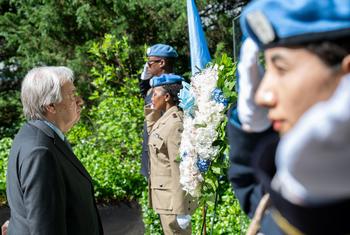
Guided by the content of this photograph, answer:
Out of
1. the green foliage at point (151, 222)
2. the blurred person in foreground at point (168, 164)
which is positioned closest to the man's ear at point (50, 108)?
the blurred person in foreground at point (168, 164)

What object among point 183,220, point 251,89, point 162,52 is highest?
point 251,89

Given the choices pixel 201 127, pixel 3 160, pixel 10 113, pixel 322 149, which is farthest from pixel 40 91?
Answer: pixel 10 113

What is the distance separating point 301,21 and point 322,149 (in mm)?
237

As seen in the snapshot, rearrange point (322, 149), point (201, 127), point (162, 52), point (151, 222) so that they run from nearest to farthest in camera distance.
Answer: point (322, 149), point (201, 127), point (162, 52), point (151, 222)

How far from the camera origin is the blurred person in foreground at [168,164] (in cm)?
427

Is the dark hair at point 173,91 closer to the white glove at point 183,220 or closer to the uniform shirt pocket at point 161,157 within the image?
the uniform shirt pocket at point 161,157

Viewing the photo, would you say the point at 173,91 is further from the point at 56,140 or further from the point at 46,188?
the point at 46,188

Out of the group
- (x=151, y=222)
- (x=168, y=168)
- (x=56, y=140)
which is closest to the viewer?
(x=56, y=140)

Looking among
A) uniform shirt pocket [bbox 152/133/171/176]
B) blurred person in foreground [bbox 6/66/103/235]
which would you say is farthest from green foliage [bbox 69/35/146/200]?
blurred person in foreground [bbox 6/66/103/235]

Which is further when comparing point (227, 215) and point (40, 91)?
point (227, 215)

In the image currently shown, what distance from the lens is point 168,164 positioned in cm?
442

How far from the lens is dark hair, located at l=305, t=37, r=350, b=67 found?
0.93 metres

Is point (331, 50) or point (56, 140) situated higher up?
point (331, 50)

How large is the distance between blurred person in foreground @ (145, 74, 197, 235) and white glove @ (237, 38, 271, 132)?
2829 mm
